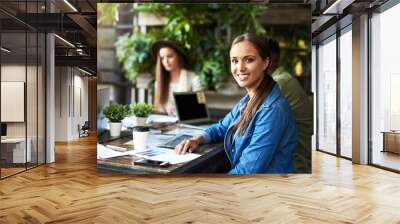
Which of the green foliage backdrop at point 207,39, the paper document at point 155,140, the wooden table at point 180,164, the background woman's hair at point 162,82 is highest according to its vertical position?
the green foliage backdrop at point 207,39

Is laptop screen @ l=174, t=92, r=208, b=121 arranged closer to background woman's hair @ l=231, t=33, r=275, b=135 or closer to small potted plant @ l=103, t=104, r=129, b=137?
background woman's hair @ l=231, t=33, r=275, b=135

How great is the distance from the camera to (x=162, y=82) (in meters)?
5.02

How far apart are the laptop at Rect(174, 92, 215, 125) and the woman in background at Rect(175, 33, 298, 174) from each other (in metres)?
0.23

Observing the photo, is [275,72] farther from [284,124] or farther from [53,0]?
[53,0]

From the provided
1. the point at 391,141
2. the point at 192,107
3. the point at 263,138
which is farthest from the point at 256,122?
the point at 391,141

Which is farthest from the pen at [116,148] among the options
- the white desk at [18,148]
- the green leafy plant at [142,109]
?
the white desk at [18,148]

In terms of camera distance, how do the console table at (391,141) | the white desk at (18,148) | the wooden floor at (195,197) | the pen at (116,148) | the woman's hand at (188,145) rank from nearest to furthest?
the wooden floor at (195,197)
the woman's hand at (188,145)
the pen at (116,148)
the white desk at (18,148)
the console table at (391,141)

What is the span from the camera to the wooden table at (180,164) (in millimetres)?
4969

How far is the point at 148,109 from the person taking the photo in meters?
5.04

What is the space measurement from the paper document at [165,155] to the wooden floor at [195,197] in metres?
0.29

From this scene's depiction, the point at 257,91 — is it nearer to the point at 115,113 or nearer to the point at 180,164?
the point at 180,164

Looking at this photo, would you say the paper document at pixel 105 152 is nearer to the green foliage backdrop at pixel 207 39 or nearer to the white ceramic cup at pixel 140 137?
the white ceramic cup at pixel 140 137

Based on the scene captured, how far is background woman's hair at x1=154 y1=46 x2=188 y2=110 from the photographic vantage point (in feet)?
16.4

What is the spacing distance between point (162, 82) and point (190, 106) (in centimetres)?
47
